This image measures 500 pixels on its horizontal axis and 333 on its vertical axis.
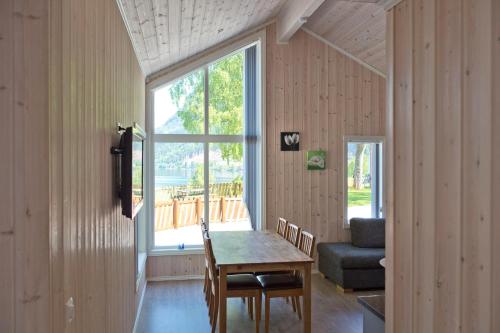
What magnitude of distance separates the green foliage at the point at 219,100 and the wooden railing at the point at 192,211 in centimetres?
67

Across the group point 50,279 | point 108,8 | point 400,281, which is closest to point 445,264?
point 400,281

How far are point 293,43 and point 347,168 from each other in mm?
2054

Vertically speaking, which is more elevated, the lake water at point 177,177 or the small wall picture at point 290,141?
A: the small wall picture at point 290,141

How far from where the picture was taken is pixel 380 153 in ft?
21.5

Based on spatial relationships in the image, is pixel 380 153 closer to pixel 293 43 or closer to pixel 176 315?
pixel 293 43

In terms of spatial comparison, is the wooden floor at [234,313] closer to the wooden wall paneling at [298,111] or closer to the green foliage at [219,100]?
the wooden wall paneling at [298,111]

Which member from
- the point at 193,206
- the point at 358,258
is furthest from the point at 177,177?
the point at 358,258

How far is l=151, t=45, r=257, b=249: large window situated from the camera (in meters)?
6.03

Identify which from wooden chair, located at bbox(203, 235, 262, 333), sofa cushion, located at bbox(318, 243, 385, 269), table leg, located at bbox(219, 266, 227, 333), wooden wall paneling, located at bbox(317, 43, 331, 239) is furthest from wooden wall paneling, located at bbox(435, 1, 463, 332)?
wooden wall paneling, located at bbox(317, 43, 331, 239)

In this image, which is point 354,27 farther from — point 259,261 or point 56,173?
point 56,173

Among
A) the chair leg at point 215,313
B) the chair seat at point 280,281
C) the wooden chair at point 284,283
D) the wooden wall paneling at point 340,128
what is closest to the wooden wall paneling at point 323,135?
the wooden wall paneling at point 340,128

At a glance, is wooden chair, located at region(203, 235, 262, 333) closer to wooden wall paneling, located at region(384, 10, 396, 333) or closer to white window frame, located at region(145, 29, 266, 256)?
wooden wall paneling, located at region(384, 10, 396, 333)

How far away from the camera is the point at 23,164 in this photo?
1.35 metres

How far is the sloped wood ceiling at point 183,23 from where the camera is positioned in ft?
11.0
